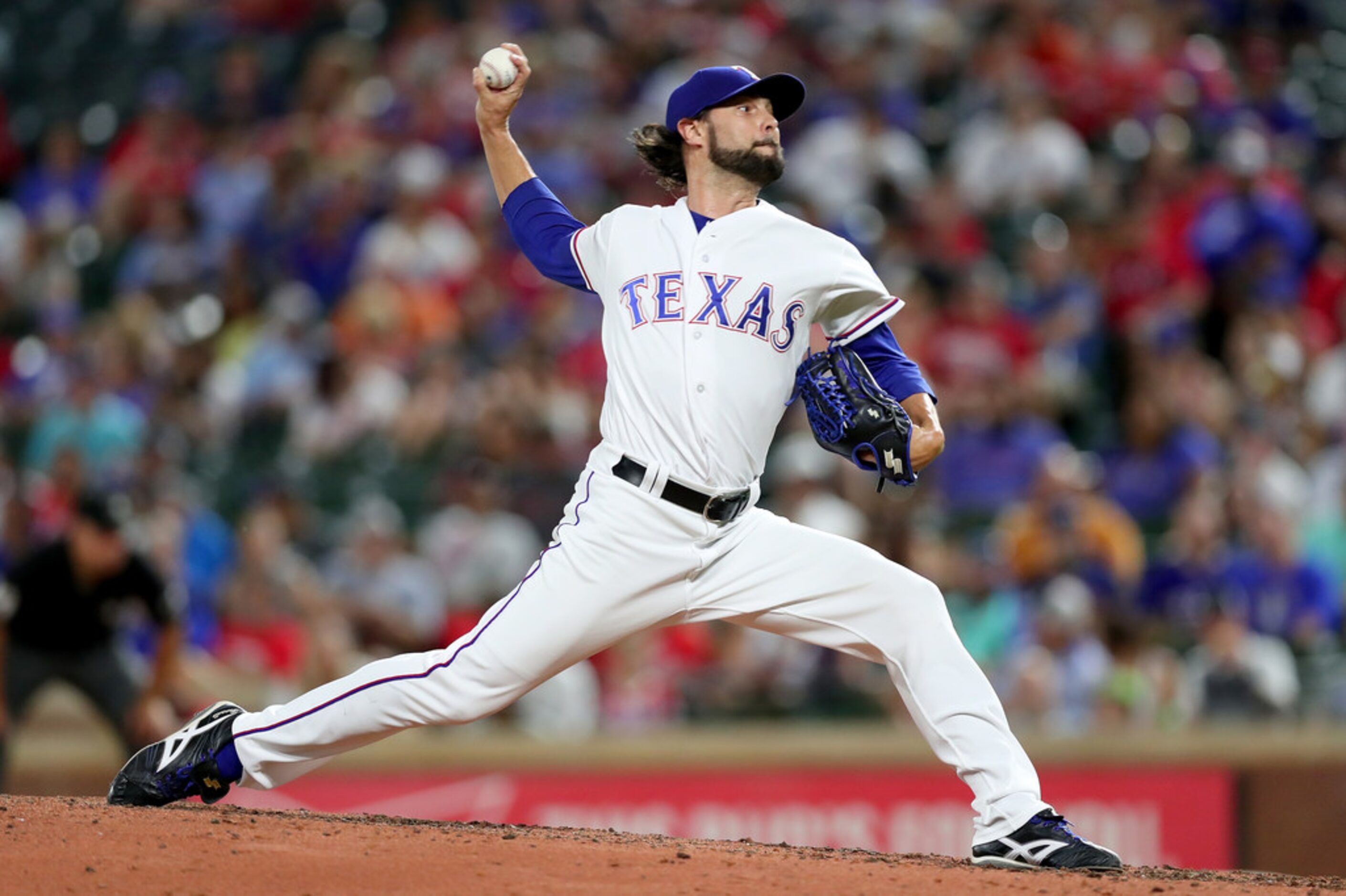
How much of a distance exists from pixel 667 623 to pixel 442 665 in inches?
21.1

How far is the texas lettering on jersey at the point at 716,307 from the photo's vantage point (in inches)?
169

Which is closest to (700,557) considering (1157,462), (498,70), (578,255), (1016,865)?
(578,255)

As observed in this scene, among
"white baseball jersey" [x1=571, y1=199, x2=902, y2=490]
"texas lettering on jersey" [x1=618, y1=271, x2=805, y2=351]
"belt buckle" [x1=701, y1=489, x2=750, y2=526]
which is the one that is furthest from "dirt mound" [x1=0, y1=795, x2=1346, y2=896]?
"texas lettering on jersey" [x1=618, y1=271, x2=805, y2=351]

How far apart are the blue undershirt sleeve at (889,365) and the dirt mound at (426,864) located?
1.14m

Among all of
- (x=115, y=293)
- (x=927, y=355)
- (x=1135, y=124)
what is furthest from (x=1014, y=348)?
(x=115, y=293)

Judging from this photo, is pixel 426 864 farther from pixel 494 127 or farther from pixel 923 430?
pixel 494 127

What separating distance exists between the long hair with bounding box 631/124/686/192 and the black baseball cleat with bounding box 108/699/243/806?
1721mm

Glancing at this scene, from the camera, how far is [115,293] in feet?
37.7

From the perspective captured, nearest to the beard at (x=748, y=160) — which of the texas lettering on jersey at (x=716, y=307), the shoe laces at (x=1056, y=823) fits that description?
the texas lettering on jersey at (x=716, y=307)

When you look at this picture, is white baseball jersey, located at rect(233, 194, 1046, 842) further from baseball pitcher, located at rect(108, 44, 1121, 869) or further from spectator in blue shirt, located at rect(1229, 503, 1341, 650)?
spectator in blue shirt, located at rect(1229, 503, 1341, 650)

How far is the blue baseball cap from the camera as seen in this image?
14.5ft

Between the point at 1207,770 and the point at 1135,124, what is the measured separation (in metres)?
4.78

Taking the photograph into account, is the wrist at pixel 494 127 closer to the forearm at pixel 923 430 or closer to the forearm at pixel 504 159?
the forearm at pixel 504 159

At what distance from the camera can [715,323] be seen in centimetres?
429
